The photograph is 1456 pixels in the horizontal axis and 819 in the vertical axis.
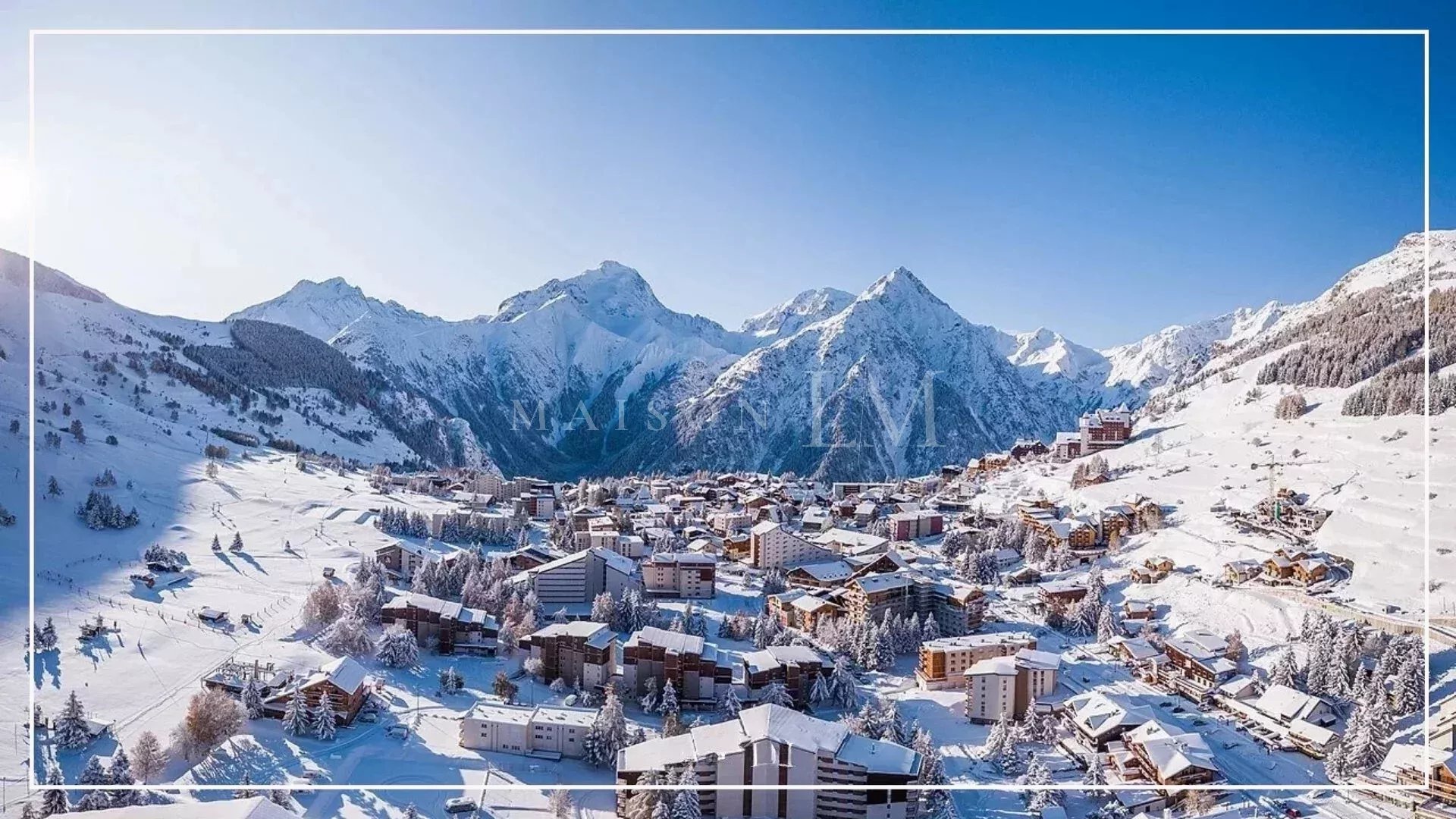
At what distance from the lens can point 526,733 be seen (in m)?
8.60

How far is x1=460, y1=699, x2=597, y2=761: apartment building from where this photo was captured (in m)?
8.55

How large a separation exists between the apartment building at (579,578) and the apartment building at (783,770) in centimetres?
766

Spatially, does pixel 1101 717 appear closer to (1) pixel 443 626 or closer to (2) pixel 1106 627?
(2) pixel 1106 627

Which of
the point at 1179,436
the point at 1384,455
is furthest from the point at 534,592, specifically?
the point at 1179,436

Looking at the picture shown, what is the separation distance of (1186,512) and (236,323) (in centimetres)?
5190

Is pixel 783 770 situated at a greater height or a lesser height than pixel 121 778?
greater

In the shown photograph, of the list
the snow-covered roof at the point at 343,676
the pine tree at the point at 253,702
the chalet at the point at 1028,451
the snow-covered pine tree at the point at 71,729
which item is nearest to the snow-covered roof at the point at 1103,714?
the snow-covered roof at the point at 343,676

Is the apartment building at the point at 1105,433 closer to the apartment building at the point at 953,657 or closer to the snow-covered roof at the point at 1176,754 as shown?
the apartment building at the point at 953,657

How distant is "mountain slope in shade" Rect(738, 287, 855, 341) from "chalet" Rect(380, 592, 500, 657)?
211 feet

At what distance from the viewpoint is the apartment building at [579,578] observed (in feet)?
48.5

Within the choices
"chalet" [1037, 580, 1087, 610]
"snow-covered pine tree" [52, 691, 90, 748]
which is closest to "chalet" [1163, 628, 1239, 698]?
"chalet" [1037, 580, 1087, 610]

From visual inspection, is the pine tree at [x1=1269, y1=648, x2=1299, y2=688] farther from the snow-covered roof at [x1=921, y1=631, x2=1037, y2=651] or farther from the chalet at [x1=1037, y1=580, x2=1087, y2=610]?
the chalet at [x1=1037, y1=580, x2=1087, y2=610]

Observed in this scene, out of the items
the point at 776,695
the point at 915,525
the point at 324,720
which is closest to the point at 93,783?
the point at 324,720

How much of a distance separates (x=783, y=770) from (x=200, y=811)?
454 cm
